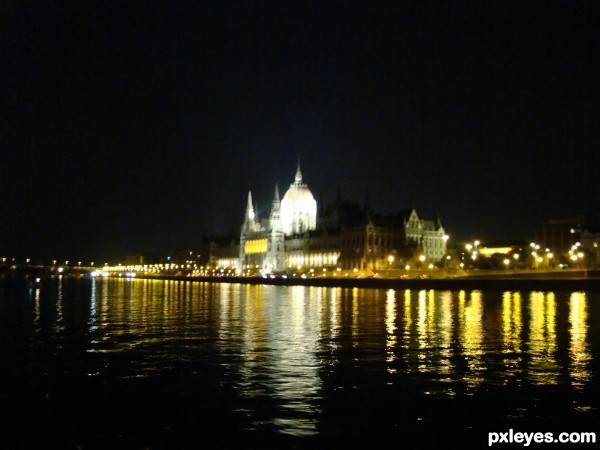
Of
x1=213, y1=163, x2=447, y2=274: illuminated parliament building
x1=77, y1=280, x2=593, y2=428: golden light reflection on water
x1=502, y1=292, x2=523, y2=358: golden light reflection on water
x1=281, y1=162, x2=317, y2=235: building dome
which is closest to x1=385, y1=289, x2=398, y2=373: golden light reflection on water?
x1=77, y1=280, x2=593, y2=428: golden light reflection on water

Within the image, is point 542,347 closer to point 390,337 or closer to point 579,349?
point 579,349

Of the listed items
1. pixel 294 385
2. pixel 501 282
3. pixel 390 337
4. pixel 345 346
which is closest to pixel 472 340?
pixel 390 337

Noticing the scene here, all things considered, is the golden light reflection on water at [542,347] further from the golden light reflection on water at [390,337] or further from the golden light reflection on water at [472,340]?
the golden light reflection on water at [390,337]

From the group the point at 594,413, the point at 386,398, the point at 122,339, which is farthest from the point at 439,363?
the point at 122,339

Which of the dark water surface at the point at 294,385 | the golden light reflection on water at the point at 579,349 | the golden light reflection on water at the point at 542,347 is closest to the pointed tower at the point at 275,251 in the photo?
the golden light reflection on water at the point at 542,347

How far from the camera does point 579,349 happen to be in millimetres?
22750

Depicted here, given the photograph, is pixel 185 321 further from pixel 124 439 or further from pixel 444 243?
pixel 444 243

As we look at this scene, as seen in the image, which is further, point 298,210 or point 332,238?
point 298,210

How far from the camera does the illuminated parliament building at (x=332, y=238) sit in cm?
13938

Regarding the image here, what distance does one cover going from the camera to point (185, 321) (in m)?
35.1

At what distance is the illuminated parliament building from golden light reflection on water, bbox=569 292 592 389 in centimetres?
8826

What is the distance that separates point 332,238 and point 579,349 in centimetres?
13227

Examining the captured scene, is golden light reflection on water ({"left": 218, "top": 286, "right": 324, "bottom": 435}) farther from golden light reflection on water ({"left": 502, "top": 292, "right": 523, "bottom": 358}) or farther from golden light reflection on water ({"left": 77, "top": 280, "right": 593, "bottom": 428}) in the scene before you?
golden light reflection on water ({"left": 502, "top": 292, "right": 523, "bottom": 358})

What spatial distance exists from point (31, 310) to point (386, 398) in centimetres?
3641
